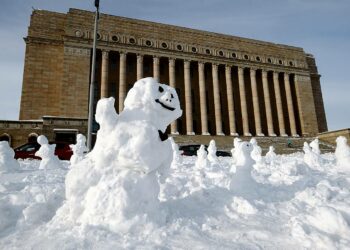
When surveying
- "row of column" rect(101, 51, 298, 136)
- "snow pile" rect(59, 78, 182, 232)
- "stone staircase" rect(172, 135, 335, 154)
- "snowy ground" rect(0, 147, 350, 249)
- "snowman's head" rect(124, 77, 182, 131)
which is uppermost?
"row of column" rect(101, 51, 298, 136)

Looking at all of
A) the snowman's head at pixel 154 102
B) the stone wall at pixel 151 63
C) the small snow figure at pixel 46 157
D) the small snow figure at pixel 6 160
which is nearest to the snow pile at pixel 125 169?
the snowman's head at pixel 154 102

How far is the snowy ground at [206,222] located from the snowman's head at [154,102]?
1.27 metres

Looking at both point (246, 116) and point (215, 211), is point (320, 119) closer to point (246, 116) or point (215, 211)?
point (246, 116)

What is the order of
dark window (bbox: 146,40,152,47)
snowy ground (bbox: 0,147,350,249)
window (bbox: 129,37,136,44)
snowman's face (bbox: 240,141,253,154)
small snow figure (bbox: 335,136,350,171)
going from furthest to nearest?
dark window (bbox: 146,40,152,47) < window (bbox: 129,37,136,44) < small snow figure (bbox: 335,136,350,171) < snowman's face (bbox: 240,141,253,154) < snowy ground (bbox: 0,147,350,249)

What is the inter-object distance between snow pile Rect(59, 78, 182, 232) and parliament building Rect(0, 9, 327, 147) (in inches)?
797

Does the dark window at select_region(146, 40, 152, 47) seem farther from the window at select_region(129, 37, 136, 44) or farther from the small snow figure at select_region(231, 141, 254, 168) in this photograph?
the small snow figure at select_region(231, 141, 254, 168)

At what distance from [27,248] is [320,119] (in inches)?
1694

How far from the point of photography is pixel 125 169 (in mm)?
3469

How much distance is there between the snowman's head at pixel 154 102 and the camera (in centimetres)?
373

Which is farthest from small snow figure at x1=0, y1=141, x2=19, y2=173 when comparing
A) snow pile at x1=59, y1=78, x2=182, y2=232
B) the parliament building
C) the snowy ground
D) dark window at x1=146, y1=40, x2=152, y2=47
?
dark window at x1=146, y1=40, x2=152, y2=47

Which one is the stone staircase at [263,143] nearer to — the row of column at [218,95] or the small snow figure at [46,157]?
the row of column at [218,95]

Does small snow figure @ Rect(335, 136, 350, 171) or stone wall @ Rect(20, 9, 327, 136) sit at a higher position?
stone wall @ Rect(20, 9, 327, 136)

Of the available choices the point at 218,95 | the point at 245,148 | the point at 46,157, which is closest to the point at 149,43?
the point at 218,95

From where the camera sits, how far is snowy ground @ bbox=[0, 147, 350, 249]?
2.79 metres
